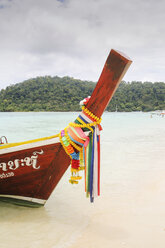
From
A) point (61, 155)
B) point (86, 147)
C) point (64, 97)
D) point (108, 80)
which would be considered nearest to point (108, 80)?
point (108, 80)

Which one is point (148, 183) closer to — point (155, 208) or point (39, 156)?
point (155, 208)

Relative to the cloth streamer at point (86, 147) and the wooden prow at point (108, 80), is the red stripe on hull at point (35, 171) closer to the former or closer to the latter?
the cloth streamer at point (86, 147)

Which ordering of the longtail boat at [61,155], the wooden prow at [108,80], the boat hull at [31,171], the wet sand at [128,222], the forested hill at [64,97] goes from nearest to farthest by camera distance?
the wooden prow at [108,80] → the longtail boat at [61,155] → the wet sand at [128,222] → the boat hull at [31,171] → the forested hill at [64,97]

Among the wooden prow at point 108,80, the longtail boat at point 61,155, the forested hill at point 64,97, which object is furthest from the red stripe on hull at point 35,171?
the forested hill at point 64,97

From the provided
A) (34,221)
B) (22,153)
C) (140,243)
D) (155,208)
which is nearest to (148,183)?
(155,208)

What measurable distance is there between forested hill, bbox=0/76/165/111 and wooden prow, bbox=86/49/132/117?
50.4 meters

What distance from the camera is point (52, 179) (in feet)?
8.43

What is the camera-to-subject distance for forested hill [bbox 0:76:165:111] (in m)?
54.4

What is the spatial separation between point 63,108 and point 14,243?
54.2 meters

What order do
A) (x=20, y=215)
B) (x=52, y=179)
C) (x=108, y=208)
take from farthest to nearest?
1. (x=108, y=208)
2. (x=20, y=215)
3. (x=52, y=179)

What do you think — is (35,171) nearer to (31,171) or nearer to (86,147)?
(31,171)

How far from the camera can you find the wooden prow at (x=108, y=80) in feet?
6.15

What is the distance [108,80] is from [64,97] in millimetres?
52847

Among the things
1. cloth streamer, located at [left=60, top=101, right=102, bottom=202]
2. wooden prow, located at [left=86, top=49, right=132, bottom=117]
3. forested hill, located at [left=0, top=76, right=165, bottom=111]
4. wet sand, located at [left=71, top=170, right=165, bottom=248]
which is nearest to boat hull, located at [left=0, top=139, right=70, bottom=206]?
cloth streamer, located at [left=60, top=101, right=102, bottom=202]
